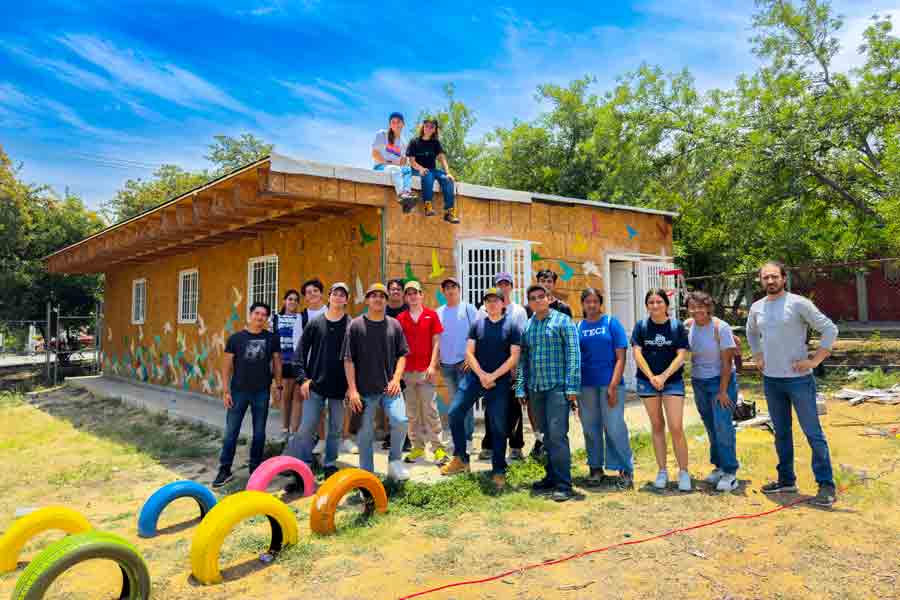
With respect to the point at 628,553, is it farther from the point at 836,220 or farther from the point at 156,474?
Result: the point at 836,220

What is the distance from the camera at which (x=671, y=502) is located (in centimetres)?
464

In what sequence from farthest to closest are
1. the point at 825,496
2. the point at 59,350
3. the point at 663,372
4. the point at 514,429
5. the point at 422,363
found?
the point at 59,350 < the point at 514,429 < the point at 422,363 < the point at 663,372 < the point at 825,496

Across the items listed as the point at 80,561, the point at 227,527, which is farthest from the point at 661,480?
the point at 80,561

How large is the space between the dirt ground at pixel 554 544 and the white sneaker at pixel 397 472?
A: 1.89ft

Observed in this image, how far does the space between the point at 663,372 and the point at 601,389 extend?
0.55m

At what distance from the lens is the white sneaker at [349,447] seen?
20.6 feet

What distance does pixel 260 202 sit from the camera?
695cm

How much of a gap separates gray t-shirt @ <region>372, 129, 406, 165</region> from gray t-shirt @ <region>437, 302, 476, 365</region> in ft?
7.84

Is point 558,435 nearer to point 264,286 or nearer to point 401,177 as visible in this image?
point 401,177

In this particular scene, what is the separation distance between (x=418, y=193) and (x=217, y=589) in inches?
206

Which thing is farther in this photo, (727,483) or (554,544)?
(727,483)

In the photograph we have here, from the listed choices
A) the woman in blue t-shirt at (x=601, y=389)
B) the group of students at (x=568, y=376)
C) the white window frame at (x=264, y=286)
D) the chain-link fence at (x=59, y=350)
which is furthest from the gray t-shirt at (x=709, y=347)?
the chain-link fence at (x=59, y=350)

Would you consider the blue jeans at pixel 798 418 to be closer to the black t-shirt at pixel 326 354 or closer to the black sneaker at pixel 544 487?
the black sneaker at pixel 544 487

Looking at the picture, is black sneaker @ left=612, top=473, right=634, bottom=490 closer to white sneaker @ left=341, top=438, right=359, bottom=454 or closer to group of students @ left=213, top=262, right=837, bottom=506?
group of students @ left=213, top=262, right=837, bottom=506
